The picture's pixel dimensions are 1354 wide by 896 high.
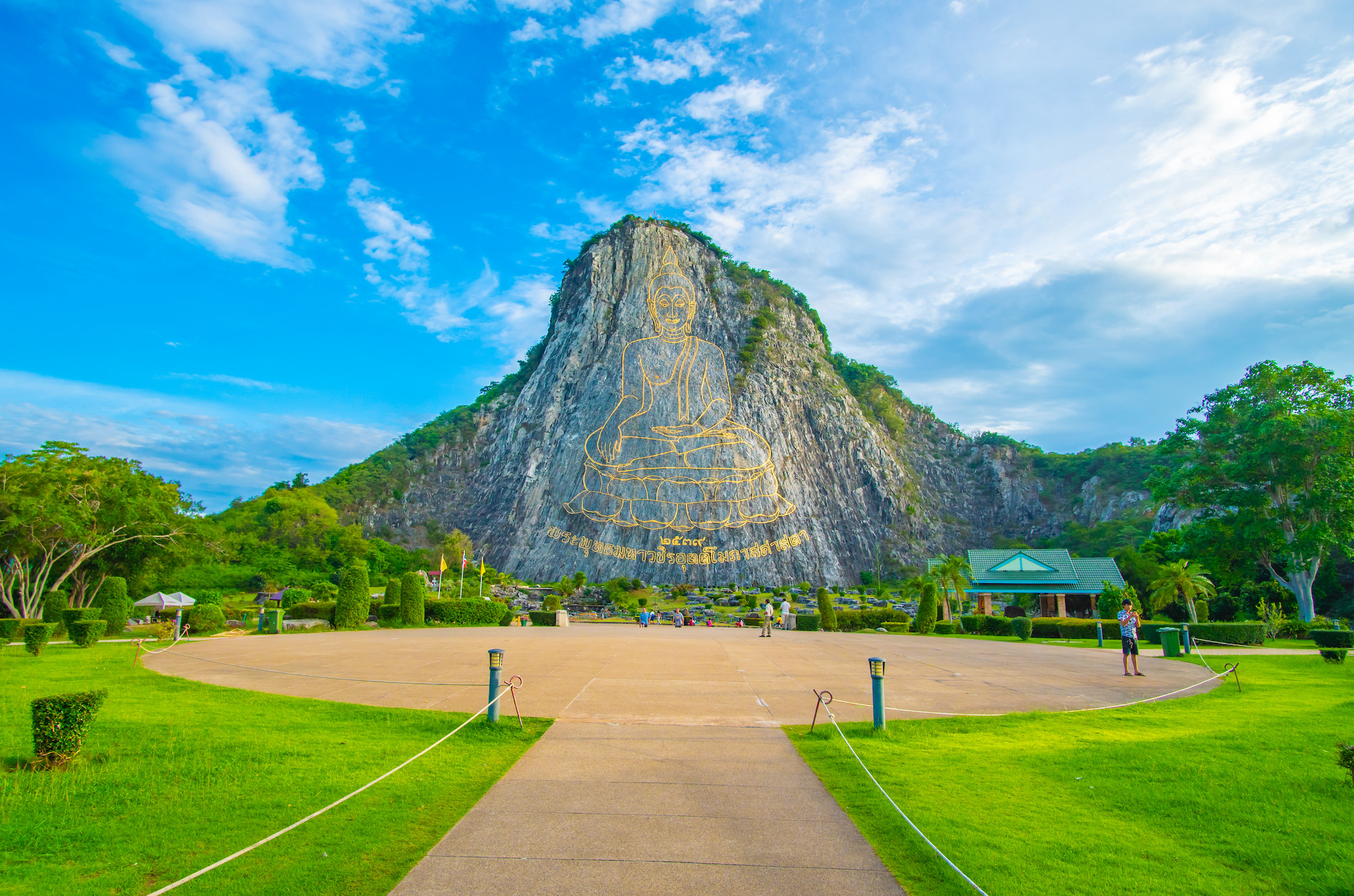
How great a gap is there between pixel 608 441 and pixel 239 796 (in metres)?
57.1

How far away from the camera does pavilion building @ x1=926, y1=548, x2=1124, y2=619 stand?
44.1 meters

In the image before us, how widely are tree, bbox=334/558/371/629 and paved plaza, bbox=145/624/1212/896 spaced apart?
21.8 ft

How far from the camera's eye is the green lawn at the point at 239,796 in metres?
3.91

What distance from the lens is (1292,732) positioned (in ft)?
24.7

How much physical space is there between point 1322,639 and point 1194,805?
1818cm

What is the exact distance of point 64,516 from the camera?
2583 centimetres

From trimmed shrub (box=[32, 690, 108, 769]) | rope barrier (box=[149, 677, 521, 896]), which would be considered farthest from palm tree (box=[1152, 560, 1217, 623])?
trimmed shrub (box=[32, 690, 108, 769])

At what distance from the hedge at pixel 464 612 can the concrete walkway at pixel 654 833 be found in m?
27.1

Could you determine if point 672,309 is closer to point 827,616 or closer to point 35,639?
point 827,616

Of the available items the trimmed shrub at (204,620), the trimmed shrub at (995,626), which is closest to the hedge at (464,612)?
the trimmed shrub at (204,620)

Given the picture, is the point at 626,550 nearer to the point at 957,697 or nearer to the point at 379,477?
the point at 379,477

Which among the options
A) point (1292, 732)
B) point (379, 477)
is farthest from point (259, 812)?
point (379, 477)

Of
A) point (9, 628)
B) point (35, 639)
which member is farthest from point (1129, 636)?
point (9, 628)

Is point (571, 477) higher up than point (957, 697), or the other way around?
point (571, 477)
